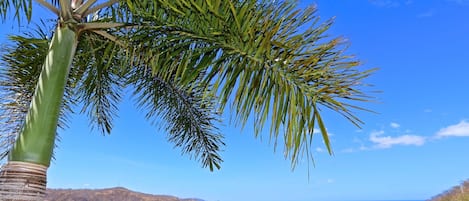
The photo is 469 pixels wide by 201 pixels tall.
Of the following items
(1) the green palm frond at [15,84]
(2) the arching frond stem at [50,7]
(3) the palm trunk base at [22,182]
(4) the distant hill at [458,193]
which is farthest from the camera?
(4) the distant hill at [458,193]

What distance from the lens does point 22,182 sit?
2.77 metres

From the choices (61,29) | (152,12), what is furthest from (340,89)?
(61,29)

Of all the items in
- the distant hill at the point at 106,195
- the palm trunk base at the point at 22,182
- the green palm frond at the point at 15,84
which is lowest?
the palm trunk base at the point at 22,182

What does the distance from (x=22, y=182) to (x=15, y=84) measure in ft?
8.74

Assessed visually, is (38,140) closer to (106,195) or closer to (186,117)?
(186,117)

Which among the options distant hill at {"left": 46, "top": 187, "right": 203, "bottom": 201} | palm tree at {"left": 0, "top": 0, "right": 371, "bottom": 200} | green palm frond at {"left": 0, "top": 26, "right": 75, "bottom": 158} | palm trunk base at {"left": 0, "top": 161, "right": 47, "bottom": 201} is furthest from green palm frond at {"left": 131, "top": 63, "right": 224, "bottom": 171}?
distant hill at {"left": 46, "top": 187, "right": 203, "bottom": 201}

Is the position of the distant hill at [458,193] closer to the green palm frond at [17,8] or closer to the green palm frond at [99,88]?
the green palm frond at [99,88]

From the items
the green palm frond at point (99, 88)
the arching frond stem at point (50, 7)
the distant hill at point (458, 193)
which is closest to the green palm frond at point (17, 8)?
the arching frond stem at point (50, 7)

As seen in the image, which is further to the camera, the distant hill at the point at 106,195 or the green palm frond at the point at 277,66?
the distant hill at the point at 106,195

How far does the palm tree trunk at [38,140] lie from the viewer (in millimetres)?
2777

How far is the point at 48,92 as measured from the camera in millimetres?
3055

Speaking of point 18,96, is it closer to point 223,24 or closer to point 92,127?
point 92,127

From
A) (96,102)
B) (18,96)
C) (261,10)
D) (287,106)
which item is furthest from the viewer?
(96,102)

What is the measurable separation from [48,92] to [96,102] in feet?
9.49
